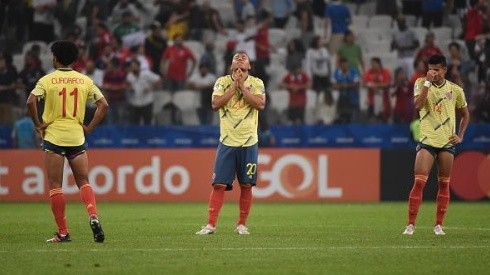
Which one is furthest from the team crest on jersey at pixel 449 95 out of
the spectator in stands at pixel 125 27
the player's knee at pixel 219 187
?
the spectator in stands at pixel 125 27

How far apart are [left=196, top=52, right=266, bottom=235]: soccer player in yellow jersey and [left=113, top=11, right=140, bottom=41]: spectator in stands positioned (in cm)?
1406

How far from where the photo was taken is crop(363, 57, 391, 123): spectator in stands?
2608 cm

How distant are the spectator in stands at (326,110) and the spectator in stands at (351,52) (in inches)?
48.0

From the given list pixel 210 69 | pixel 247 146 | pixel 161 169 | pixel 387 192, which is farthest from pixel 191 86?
pixel 247 146

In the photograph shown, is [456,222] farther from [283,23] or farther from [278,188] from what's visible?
[283,23]

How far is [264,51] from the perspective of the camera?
92.3ft

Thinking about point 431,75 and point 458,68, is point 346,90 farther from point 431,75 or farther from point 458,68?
point 431,75

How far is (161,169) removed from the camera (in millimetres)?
25469

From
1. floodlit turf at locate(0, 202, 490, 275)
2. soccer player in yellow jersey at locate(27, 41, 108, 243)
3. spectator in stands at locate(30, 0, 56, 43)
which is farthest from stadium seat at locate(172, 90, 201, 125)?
soccer player in yellow jersey at locate(27, 41, 108, 243)

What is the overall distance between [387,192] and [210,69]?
17.7 ft

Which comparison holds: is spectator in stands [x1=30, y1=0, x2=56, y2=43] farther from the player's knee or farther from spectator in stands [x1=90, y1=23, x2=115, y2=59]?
the player's knee

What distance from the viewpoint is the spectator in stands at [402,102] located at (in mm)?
26016

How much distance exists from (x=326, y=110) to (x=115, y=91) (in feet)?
16.6

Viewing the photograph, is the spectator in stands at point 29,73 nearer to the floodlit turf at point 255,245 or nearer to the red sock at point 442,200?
the floodlit turf at point 255,245
